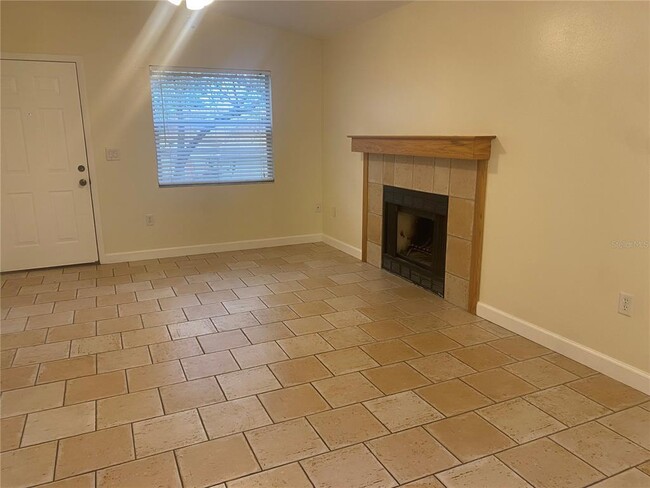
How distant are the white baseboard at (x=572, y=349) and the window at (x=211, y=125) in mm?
3145

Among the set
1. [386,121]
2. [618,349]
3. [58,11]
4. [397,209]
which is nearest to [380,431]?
[618,349]

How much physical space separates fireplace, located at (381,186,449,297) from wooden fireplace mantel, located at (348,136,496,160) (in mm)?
371

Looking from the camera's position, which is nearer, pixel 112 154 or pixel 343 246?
pixel 112 154

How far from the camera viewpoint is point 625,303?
2.43 m

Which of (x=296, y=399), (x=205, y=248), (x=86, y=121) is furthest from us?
(x=205, y=248)

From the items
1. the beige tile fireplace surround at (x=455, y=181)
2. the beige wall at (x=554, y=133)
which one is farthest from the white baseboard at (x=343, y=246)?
the beige wall at (x=554, y=133)

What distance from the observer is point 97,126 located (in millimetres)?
4613

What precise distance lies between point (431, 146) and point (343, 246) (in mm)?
2075

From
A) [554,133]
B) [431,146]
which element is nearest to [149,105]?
[431,146]

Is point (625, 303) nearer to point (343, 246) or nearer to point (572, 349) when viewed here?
point (572, 349)

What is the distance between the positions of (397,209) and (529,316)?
167 centimetres

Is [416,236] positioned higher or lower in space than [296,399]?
higher

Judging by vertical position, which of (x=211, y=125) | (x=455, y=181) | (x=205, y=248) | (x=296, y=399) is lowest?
(x=296, y=399)

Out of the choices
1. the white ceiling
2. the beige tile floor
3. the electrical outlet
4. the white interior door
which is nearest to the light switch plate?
the white interior door
